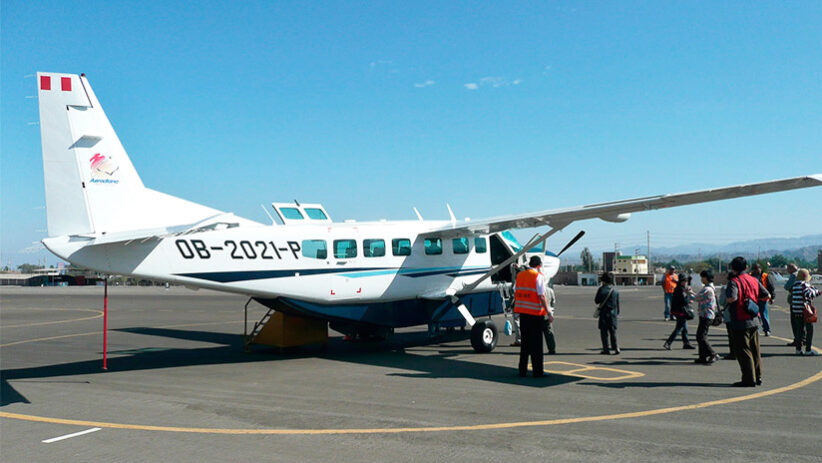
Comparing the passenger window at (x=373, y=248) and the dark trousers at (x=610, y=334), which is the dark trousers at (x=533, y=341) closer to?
the dark trousers at (x=610, y=334)

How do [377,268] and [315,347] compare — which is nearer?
[377,268]

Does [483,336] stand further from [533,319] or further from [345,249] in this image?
[345,249]

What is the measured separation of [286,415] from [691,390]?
6253mm

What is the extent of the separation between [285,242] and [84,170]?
3.97 metres

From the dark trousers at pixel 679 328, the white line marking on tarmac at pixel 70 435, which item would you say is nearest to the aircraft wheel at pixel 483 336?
the dark trousers at pixel 679 328

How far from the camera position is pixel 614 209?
12.0 meters

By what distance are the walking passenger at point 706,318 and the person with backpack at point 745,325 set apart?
1.95m

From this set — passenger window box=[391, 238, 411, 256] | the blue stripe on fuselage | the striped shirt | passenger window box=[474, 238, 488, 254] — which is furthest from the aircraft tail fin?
the striped shirt

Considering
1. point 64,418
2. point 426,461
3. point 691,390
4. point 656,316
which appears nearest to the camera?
point 426,461

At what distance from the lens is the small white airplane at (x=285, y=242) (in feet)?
33.6

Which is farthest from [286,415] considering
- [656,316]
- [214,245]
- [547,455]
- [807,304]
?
[656,316]

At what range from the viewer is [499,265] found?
14.7m

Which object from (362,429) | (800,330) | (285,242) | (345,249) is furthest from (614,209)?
(362,429)

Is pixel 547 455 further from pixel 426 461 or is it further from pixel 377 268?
pixel 377 268
